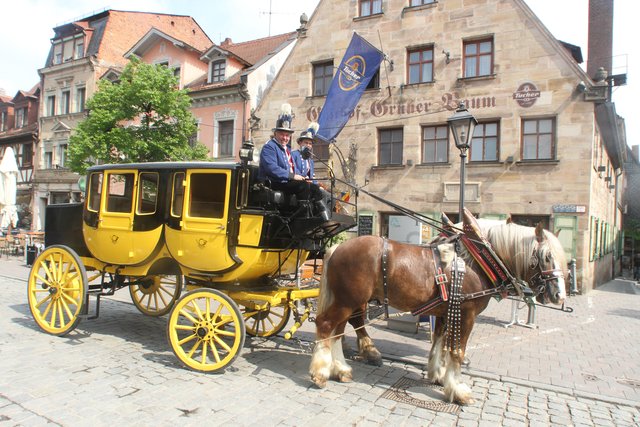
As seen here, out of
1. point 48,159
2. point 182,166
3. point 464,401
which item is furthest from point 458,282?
Result: point 48,159

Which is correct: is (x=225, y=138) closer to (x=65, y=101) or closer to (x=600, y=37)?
(x=65, y=101)

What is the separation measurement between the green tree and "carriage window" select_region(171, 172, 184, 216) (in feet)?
35.9

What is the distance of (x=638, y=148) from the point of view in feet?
136

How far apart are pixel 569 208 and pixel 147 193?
11.8 m

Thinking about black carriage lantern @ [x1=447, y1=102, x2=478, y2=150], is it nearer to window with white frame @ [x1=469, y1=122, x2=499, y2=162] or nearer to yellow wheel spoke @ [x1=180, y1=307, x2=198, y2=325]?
yellow wheel spoke @ [x1=180, y1=307, x2=198, y2=325]

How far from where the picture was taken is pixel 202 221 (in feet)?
16.2

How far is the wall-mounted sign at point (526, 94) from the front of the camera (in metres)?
13.0

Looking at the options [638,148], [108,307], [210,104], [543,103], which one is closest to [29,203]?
[210,104]

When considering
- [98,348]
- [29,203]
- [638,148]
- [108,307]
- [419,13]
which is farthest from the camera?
[638,148]

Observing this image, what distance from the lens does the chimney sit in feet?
53.1

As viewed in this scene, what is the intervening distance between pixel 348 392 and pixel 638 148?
4892 centimetres

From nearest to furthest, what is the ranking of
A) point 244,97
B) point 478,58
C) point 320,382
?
point 320,382 → point 478,58 → point 244,97

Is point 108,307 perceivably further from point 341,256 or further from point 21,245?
point 21,245

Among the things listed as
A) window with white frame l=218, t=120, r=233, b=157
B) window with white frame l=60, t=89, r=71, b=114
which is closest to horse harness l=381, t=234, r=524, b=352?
window with white frame l=218, t=120, r=233, b=157
